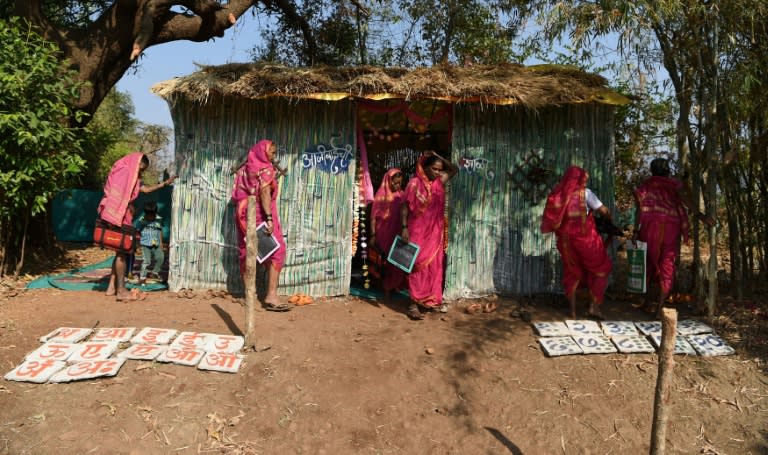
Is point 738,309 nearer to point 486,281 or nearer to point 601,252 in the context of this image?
point 601,252

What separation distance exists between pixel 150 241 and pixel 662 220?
5830mm

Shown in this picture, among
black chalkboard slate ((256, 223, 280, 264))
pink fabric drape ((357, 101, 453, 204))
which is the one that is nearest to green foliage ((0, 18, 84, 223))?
black chalkboard slate ((256, 223, 280, 264))

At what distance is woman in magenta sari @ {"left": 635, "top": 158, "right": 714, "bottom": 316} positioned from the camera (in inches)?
226

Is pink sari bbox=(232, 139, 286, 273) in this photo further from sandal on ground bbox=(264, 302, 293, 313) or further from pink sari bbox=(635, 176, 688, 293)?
pink sari bbox=(635, 176, 688, 293)

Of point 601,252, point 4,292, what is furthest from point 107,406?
point 601,252

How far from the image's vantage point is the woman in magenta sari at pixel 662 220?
18.8 ft

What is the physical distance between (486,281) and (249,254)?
2.91 metres

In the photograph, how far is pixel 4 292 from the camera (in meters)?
6.11

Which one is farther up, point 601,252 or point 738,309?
point 601,252

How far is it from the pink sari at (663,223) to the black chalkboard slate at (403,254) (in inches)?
96.4

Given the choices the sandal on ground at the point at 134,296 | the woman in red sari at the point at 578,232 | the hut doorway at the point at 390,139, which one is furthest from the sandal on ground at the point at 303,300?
the woman in red sari at the point at 578,232

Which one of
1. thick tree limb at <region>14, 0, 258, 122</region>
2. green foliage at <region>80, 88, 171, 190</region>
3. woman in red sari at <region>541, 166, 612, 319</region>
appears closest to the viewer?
woman in red sari at <region>541, 166, 612, 319</region>

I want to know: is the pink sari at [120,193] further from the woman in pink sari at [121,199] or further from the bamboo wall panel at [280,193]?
the bamboo wall panel at [280,193]

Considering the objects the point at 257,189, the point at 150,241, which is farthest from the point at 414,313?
the point at 150,241
